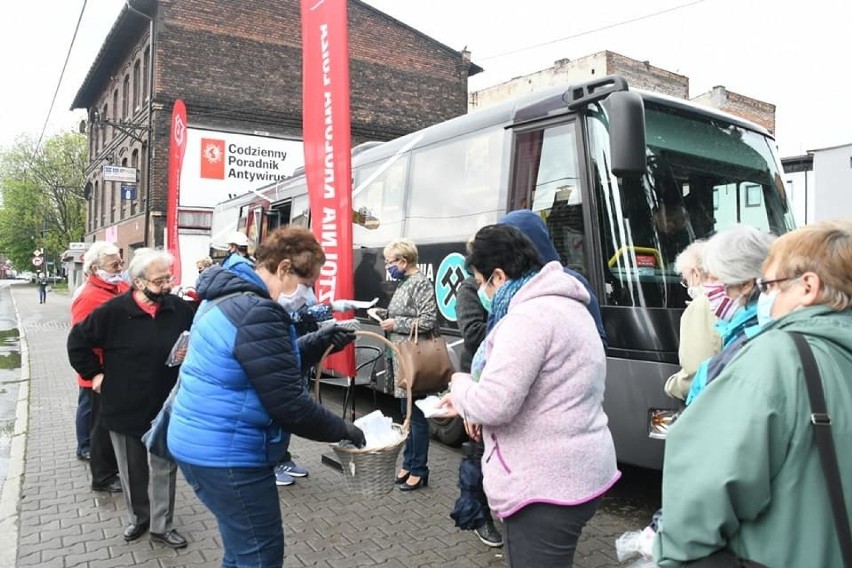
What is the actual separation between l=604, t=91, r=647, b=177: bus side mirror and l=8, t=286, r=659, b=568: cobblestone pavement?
248cm

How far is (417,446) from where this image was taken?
16.6ft

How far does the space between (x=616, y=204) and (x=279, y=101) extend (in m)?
20.8

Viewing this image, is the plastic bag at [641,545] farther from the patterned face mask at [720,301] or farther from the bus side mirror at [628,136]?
the bus side mirror at [628,136]

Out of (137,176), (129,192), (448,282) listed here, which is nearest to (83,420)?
(448,282)

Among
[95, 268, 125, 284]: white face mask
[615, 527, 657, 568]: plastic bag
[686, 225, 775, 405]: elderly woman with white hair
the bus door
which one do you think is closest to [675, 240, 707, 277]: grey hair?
[686, 225, 775, 405]: elderly woman with white hair

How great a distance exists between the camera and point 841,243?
1522 mm

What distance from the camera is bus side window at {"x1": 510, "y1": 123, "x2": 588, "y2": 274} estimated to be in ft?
15.7

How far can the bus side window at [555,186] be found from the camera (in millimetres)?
4781

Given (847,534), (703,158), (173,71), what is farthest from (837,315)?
(173,71)

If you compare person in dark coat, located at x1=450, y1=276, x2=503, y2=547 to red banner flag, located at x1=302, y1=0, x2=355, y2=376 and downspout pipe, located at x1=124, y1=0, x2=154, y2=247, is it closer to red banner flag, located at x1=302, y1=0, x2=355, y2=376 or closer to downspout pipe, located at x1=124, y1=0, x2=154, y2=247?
red banner flag, located at x1=302, y1=0, x2=355, y2=376

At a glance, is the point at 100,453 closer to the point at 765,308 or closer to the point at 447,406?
the point at 447,406

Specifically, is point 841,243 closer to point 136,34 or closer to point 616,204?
point 616,204

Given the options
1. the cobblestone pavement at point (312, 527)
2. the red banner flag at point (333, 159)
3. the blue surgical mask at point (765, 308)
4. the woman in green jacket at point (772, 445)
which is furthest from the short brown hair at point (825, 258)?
the red banner flag at point (333, 159)

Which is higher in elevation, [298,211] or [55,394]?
[298,211]
